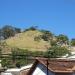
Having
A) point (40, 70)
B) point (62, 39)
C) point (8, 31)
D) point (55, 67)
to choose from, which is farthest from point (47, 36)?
point (55, 67)

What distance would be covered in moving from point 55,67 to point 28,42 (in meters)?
75.7

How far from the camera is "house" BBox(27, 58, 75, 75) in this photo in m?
31.8

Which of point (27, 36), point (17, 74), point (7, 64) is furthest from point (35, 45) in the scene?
point (17, 74)

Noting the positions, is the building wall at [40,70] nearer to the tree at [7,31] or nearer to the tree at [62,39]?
the tree at [62,39]

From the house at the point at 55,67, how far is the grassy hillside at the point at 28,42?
2429 inches

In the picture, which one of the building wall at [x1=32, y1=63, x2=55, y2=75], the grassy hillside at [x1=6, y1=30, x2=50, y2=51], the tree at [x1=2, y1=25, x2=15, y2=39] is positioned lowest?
the building wall at [x1=32, y1=63, x2=55, y2=75]

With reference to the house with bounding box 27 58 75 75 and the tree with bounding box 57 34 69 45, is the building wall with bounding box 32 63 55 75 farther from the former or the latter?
the tree with bounding box 57 34 69 45

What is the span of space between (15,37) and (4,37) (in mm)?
3089

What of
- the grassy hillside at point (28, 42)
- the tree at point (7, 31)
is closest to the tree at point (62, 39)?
the grassy hillside at point (28, 42)

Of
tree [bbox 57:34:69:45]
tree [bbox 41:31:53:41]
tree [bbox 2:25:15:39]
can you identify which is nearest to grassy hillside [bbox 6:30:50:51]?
tree [bbox 41:31:53:41]

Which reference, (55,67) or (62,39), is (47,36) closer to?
(62,39)

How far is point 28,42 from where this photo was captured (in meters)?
108

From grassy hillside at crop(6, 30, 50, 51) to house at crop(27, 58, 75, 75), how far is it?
6169cm

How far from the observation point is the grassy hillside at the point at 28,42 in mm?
101838
